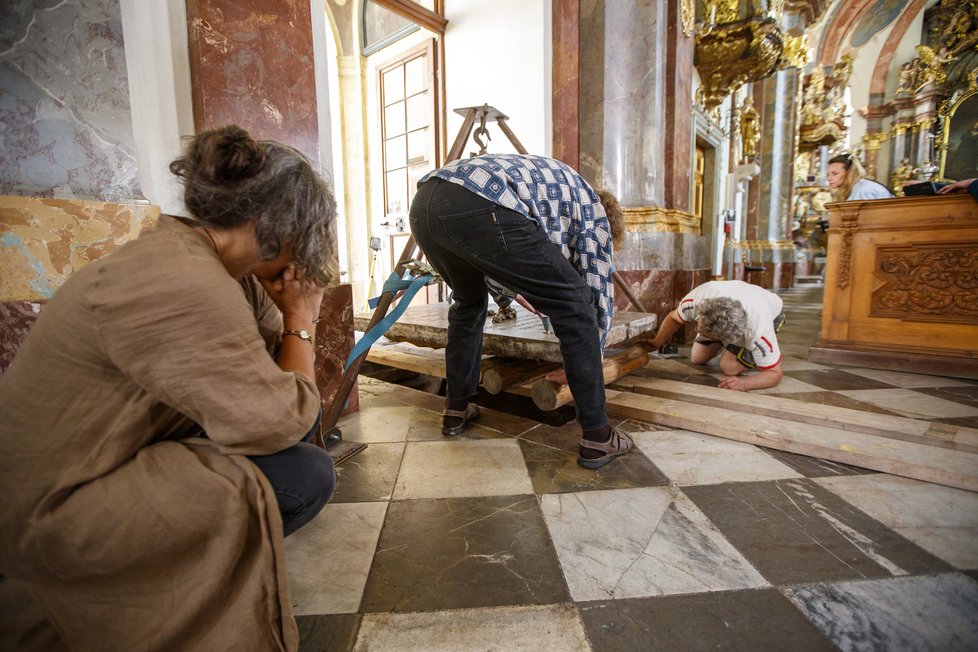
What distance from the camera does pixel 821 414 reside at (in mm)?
2092

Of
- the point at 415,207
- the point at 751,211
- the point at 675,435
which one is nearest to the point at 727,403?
the point at 675,435

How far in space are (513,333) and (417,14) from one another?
15.3ft

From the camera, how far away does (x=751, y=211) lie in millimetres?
9648

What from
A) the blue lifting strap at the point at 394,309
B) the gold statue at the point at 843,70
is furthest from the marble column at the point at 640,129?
the gold statue at the point at 843,70

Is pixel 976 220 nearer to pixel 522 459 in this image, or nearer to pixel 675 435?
pixel 675 435

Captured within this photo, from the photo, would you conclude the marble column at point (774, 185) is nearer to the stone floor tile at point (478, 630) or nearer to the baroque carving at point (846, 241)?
the baroque carving at point (846, 241)

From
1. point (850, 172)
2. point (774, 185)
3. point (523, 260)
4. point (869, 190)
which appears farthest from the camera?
point (774, 185)

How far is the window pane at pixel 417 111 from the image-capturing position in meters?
6.05

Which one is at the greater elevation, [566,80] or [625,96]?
[566,80]

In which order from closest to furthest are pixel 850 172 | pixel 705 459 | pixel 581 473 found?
pixel 581 473 < pixel 705 459 < pixel 850 172

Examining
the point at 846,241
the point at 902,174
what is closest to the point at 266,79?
the point at 846,241

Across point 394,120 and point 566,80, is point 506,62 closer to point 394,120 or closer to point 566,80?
point 566,80

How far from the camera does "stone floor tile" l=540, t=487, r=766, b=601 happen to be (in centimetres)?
110

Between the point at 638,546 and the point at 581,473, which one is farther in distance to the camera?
the point at 581,473
